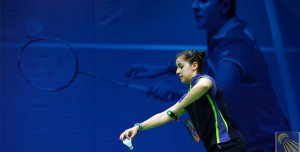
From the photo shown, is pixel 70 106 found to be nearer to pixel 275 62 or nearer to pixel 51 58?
pixel 51 58

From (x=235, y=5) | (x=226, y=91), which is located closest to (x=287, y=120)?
(x=226, y=91)

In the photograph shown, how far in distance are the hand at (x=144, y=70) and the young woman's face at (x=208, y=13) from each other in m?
0.89

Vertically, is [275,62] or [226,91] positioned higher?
[275,62]

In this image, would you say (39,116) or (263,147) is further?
(263,147)

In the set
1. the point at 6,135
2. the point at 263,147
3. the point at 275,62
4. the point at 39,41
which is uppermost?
the point at 39,41

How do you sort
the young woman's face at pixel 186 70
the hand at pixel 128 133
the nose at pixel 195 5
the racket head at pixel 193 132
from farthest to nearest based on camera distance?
the nose at pixel 195 5 → the racket head at pixel 193 132 → the young woman's face at pixel 186 70 → the hand at pixel 128 133

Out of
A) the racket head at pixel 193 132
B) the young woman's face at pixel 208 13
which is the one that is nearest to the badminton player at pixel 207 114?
the racket head at pixel 193 132

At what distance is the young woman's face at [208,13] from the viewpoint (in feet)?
16.2

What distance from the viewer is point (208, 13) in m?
4.96

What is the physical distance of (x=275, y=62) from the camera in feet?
16.6

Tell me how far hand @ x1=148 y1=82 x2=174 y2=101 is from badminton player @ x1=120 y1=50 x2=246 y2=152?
2.43 metres

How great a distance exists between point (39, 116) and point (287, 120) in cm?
358

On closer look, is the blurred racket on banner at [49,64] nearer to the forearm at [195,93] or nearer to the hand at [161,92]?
the hand at [161,92]

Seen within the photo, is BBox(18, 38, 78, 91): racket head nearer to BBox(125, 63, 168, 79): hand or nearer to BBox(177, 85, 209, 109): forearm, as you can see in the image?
BBox(125, 63, 168, 79): hand
